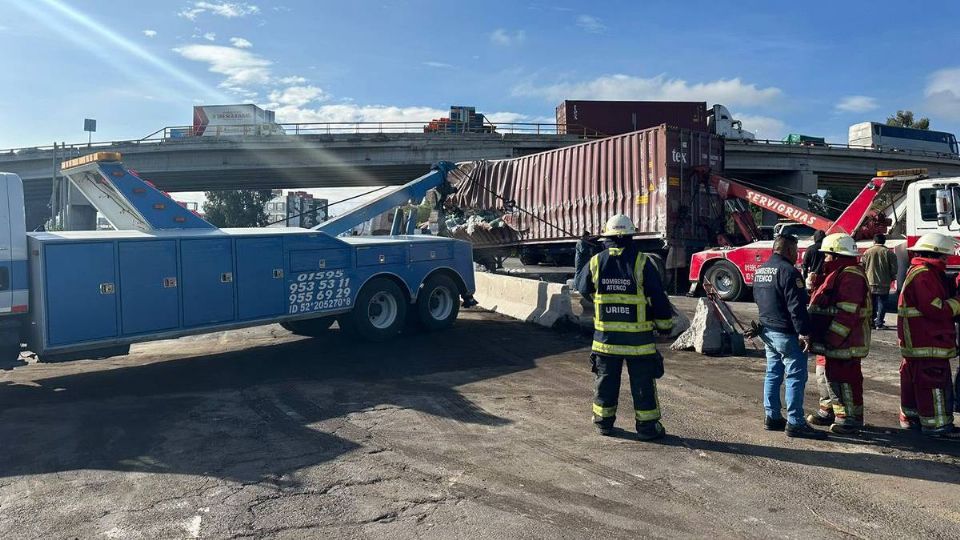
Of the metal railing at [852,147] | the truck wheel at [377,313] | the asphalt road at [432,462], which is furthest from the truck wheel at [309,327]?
the metal railing at [852,147]

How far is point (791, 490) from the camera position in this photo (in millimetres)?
4285

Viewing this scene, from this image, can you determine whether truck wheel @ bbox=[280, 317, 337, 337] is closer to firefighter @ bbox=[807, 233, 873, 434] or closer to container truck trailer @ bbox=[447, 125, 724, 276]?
firefighter @ bbox=[807, 233, 873, 434]

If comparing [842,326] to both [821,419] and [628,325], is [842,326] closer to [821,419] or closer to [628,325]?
[821,419]

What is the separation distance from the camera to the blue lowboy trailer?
22.0ft

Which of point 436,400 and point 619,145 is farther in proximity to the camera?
point 619,145

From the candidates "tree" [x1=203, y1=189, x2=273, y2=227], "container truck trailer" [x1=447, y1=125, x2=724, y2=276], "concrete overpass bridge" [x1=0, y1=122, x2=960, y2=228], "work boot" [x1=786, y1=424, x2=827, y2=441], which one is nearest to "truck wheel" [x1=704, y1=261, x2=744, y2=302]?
"container truck trailer" [x1=447, y1=125, x2=724, y2=276]

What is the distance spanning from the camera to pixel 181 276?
7.61 meters

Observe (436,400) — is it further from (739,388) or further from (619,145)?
(619,145)

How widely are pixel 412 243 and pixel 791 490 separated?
6856mm

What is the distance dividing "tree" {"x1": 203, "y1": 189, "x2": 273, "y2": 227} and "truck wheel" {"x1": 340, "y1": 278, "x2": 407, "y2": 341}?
47.8 meters

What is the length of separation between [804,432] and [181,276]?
645 centimetres

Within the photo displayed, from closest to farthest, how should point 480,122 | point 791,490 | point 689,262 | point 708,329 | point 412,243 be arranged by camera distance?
1. point 791,490
2. point 708,329
3. point 412,243
4. point 689,262
5. point 480,122

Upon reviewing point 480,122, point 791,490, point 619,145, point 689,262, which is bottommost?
point 791,490

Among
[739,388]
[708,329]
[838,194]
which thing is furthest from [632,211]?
[838,194]
